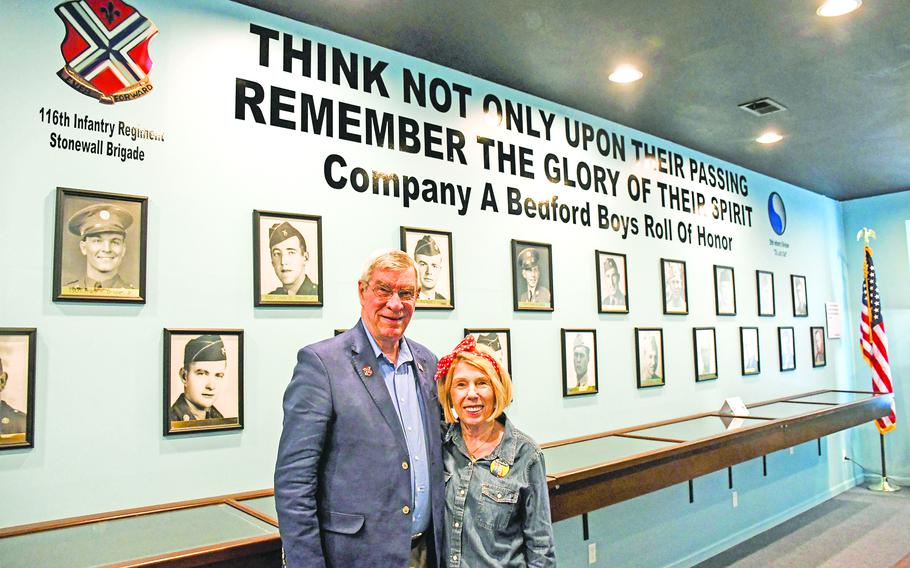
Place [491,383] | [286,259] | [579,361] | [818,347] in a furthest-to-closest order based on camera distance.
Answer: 1. [818,347]
2. [579,361]
3. [286,259]
4. [491,383]

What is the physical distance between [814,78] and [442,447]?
316 cm

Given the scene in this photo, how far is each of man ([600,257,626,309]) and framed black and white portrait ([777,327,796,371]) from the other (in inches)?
94.2

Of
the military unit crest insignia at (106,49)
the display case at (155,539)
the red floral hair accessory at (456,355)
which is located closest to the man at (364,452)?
the red floral hair accessory at (456,355)

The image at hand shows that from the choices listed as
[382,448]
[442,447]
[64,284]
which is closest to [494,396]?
[442,447]

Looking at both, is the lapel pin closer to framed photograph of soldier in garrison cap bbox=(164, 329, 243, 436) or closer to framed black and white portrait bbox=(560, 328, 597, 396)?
framed photograph of soldier in garrison cap bbox=(164, 329, 243, 436)

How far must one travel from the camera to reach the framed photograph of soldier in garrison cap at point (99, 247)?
2260 mm

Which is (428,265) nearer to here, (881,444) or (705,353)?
(705,353)

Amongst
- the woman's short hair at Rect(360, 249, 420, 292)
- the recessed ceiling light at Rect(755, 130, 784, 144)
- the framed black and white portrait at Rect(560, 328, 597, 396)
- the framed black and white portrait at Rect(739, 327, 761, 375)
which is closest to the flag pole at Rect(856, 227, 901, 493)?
the framed black and white portrait at Rect(739, 327, 761, 375)

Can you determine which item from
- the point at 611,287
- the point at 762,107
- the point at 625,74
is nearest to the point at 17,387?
the point at 625,74

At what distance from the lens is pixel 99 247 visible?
2328 millimetres

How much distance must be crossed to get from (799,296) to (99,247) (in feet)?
19.7

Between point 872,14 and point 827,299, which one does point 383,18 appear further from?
point 827,299

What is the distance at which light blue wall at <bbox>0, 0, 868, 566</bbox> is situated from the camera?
2229 millimetres

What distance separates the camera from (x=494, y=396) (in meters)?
1.97
